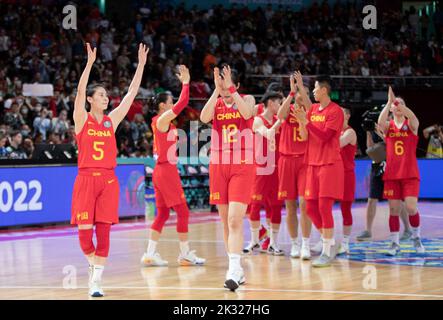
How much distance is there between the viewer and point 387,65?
90.4 ft

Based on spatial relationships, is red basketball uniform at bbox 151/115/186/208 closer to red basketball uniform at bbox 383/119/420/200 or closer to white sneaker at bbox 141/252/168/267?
white sneaker at bbox 141/252/168/267

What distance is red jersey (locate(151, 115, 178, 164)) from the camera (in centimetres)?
1106

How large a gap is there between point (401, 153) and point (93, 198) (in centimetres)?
528

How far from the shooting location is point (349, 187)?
12.5 m

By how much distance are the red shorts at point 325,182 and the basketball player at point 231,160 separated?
1838mm

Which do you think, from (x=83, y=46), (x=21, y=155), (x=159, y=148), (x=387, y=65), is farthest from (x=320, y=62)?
(x=159, y=148)

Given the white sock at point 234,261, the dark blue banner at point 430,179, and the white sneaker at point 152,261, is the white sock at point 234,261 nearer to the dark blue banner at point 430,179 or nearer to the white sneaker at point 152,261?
the white sneaker at point 152,261

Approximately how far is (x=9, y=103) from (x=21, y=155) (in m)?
2.51

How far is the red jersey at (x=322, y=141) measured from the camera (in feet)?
35.3

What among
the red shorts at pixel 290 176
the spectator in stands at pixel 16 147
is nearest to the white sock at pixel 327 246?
the red shorts at pixel 290 176

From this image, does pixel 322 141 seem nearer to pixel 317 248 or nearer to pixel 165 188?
pixel 165 188

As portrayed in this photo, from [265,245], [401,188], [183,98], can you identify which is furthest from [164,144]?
[401,188]

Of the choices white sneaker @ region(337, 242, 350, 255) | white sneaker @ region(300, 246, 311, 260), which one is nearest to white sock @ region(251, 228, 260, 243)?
white sneaker @ region(300, 246, 311, 260)

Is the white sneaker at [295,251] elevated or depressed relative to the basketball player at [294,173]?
depressed
